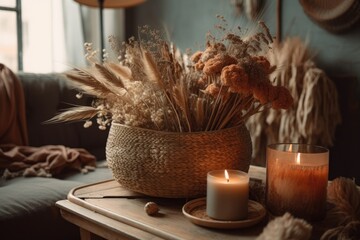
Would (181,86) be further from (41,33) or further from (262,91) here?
(41,33)

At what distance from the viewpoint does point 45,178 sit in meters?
1.66

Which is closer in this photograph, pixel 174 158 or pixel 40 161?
pixel 174 158

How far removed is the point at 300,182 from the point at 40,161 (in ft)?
4.24

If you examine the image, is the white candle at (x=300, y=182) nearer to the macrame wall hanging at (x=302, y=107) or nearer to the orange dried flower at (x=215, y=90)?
the orange dried flower at (x=215, y=90)

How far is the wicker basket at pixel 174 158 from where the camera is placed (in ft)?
2.95

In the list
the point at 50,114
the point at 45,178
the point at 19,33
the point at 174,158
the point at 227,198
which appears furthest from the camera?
the point at 19,33

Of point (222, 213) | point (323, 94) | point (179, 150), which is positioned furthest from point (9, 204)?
point (323, 94)

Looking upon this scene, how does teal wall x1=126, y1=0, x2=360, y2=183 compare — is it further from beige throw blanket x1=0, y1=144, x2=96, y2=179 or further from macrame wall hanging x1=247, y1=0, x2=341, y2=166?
beige throw blanket x1=0, y1=144, x2=96, y2=179

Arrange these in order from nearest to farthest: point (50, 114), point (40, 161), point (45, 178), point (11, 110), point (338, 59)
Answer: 1. point (45, 178)
2. point (40, 161)
3. point (11, 110)
4. point (50, 114)
5. point (338, 59)

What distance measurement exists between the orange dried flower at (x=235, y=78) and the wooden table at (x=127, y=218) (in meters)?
0.27

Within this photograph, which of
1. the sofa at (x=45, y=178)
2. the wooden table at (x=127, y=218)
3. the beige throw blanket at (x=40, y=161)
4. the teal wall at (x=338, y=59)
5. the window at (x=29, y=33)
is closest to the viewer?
the wooden table at (x=127, y=218)

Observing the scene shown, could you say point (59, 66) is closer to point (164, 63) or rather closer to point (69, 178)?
point (69, 178)

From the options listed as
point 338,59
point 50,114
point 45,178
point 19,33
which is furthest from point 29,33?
point 338,59

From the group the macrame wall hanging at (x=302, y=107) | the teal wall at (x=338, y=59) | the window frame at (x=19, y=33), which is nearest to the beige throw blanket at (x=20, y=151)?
the window frame at (x=19, y=33)
